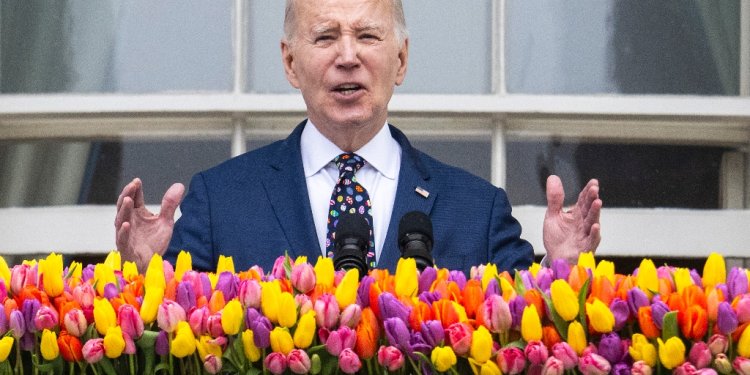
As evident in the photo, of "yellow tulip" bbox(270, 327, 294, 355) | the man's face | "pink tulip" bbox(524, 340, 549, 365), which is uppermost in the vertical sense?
the man's face

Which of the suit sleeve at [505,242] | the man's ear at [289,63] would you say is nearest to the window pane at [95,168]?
the man's ear at [289,63]

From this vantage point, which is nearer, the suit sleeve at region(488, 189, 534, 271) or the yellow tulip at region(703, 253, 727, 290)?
the yellow tulip at region(703, 253, 727, 290)

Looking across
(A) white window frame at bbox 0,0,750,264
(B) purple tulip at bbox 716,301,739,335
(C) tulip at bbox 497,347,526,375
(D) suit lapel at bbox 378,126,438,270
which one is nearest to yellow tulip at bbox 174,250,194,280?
(C) tulip at bbox 497,347,526,375

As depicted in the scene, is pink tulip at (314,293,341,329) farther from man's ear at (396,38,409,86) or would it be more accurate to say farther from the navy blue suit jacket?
man's ear at (396,38,409,86)

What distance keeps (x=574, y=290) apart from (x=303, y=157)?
1290mm

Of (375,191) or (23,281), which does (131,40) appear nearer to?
(375,191)

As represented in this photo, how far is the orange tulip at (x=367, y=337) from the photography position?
2369mm

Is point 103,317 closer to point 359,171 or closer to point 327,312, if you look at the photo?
point 327,312

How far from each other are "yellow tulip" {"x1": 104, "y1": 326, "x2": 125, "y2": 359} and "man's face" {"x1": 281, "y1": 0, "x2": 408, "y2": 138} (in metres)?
1.16

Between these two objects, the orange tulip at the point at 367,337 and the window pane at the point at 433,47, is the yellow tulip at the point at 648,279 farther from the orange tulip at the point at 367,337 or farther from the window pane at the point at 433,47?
the window pane at the point at 433,47

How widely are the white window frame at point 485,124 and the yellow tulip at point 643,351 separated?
257cm

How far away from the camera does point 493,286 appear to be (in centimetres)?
246

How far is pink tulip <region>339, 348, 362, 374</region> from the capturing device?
2.34 meters

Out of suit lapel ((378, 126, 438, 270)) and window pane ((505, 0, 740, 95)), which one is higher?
window pane ((505, 0, 740, 95))
